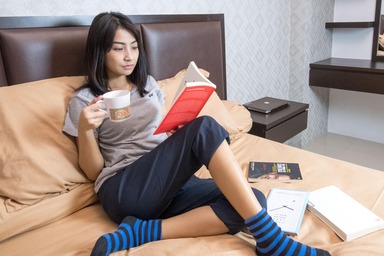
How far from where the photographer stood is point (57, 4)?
4.79ft

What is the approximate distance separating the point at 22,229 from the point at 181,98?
2.12 feet

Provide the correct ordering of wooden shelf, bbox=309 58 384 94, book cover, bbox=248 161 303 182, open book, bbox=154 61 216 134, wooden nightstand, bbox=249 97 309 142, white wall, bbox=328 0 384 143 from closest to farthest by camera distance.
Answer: open book, bbox=154 61 216 134 < book cover, bbox=248 161 303 182 < wooden nightstand, bbox=249 97 309 142 < wooden shelf, bbox=309 58 384 94 < white wall, bbox=328 0 384 143

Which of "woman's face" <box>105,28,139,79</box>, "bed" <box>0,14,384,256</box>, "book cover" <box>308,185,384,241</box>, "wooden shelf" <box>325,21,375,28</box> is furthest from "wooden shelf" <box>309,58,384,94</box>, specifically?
"woman's face" <box>105,28,139,79</box>

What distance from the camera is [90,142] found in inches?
45.0

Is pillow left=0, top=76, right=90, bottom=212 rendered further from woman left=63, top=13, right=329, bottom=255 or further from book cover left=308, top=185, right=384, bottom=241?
book cover left=308, top=185, right=384, bottom=241

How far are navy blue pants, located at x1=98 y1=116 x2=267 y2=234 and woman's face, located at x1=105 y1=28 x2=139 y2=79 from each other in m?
0.37

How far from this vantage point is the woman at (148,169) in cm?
98

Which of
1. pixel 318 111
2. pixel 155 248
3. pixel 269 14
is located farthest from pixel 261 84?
pixel 155 248

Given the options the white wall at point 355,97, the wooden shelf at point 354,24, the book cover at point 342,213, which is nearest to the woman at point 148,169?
the book cover at point 342,213

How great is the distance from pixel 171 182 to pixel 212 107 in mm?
682

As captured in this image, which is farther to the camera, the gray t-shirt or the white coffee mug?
the gray t-shirt

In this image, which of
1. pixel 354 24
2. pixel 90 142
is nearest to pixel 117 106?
pixel 90 142

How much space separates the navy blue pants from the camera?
1.03 meters

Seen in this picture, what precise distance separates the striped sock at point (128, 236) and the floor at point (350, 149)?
209 cm
